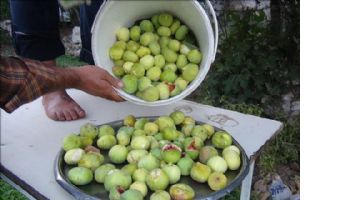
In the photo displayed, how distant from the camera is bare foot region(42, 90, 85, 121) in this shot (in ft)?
5.26

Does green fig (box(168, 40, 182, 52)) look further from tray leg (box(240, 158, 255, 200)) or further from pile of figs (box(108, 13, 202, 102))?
tray leg (box(240, 158, 255, 200))

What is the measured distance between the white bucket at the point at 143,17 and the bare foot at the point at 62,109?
240 millimetres

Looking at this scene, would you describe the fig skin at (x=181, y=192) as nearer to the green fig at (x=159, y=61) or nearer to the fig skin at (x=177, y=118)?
the fig skin at (x=177, y=118)

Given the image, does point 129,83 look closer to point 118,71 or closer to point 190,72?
point 118,71

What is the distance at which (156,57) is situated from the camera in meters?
1.55

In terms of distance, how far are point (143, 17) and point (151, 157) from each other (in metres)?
0.69

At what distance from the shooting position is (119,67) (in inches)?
60.1

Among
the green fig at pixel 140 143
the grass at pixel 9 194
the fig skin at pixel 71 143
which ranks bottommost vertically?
the grass at pixel 9 194

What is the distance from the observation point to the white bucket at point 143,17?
140 cm

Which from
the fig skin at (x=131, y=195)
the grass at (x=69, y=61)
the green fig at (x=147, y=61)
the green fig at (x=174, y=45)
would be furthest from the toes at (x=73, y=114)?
the grass at (x=69, y=61)

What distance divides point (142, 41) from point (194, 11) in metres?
0.23
